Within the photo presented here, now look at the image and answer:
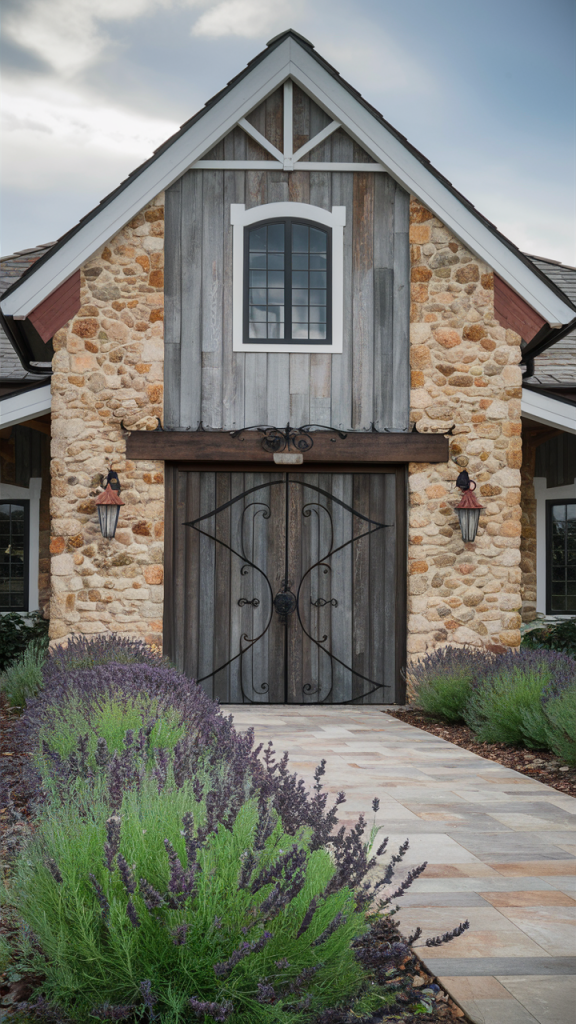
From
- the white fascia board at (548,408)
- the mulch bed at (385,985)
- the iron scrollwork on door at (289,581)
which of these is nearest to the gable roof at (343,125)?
the white fascia board at (548,408)

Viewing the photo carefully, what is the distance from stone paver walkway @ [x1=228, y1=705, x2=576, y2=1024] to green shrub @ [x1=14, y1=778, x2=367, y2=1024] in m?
0.57

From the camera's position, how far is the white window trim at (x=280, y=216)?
830 centimetres

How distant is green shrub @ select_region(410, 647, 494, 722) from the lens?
718 cm

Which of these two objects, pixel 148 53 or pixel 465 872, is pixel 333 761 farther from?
pixel 148 53

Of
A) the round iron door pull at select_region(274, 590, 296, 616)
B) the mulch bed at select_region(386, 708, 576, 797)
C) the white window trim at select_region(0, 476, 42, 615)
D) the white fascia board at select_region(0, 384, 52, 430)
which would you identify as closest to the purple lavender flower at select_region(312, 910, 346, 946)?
the mulch bed at select_region(386, 708, 576, 797)

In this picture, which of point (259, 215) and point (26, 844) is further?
point (259, 215)

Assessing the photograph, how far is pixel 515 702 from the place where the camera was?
6.26 metres

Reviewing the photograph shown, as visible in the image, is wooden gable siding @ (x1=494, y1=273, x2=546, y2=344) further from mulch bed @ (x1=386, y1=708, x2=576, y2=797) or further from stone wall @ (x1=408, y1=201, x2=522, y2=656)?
mulch bed @ (x1=386, y1=708, x2=576, y2=797)

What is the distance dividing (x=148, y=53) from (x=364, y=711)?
5813 mm

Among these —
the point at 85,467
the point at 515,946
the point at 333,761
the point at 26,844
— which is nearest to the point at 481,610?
the point at 333,761

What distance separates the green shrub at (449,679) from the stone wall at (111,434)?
2.51 metres

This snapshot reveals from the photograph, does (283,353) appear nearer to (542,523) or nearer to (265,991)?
(542,523)

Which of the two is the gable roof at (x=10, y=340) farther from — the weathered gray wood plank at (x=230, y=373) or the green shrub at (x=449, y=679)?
the green shrub at (x=449, y=679)

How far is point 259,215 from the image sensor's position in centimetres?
834
